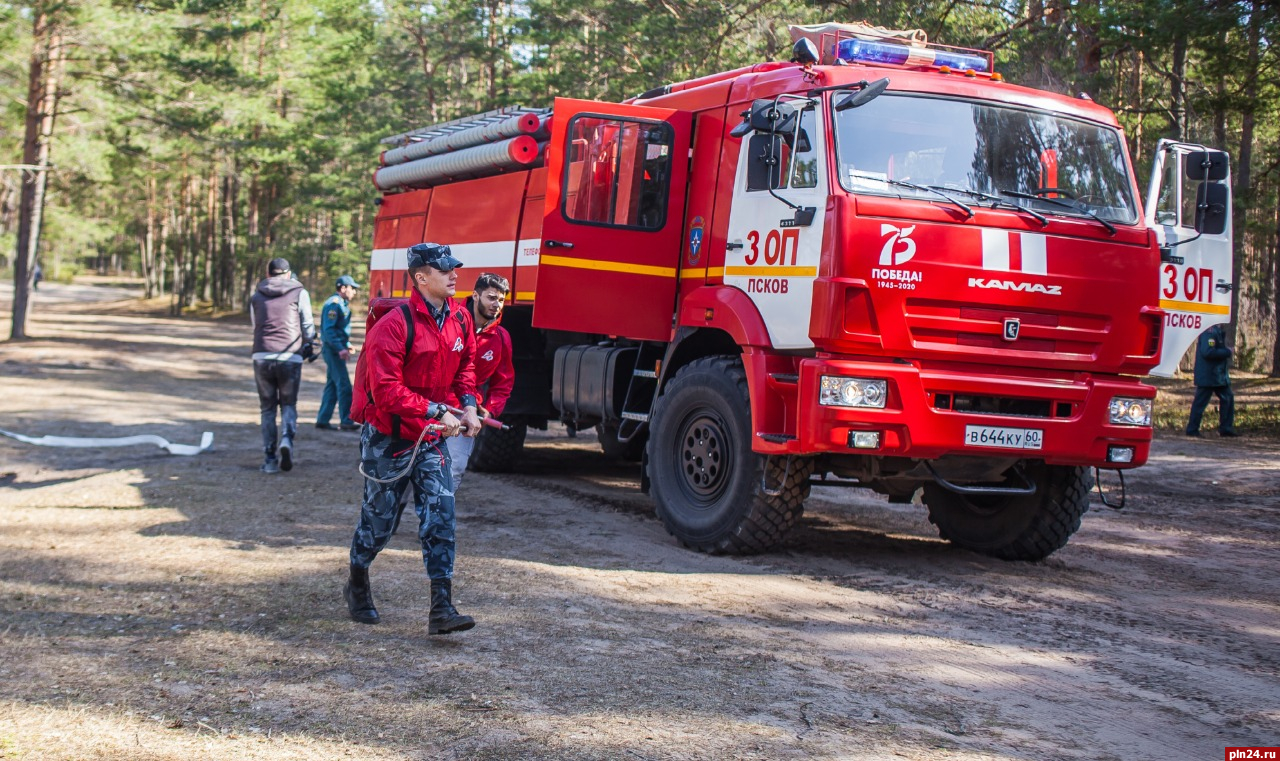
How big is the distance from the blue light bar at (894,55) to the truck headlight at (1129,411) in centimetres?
255

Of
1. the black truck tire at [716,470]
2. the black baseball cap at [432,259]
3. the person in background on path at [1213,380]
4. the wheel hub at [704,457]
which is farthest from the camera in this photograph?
the person in background on path at [1213,380]

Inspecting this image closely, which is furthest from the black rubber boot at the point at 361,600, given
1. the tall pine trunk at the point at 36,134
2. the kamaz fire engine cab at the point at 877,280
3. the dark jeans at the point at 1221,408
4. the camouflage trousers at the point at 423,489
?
the tall pine trunk at the point at 36,134

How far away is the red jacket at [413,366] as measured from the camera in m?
5.73

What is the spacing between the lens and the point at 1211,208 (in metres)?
8.28

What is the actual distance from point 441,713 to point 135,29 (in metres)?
25.9

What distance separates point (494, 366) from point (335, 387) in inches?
371

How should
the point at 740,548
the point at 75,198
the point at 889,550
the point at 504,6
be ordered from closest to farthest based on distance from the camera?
the point at 740,548, the point at 889,550, the point at 504,6, the point at 75,198

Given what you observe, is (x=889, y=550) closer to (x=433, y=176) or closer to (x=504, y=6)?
(x=433, y=176)

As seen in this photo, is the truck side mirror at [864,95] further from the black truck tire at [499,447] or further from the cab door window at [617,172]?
the black truck tire at [499,447]

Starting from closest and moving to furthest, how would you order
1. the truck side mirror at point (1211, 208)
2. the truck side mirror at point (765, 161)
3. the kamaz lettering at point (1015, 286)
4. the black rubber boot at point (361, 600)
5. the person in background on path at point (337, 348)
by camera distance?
the black rubber boot at point (361, 600)
the kamaz lettering at point (1015, 286)
the truck side mirror at point (765, 161)
the truck side mirror at point (1211, 208)
the person in background on path at point (337, 348)

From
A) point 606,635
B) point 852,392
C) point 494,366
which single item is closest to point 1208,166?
point 852,392

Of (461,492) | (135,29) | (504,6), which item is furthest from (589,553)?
(504,6)

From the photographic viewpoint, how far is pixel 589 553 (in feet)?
27.5

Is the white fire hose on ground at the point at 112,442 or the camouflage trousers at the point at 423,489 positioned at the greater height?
the camouflage trousers at the point at 423,489
